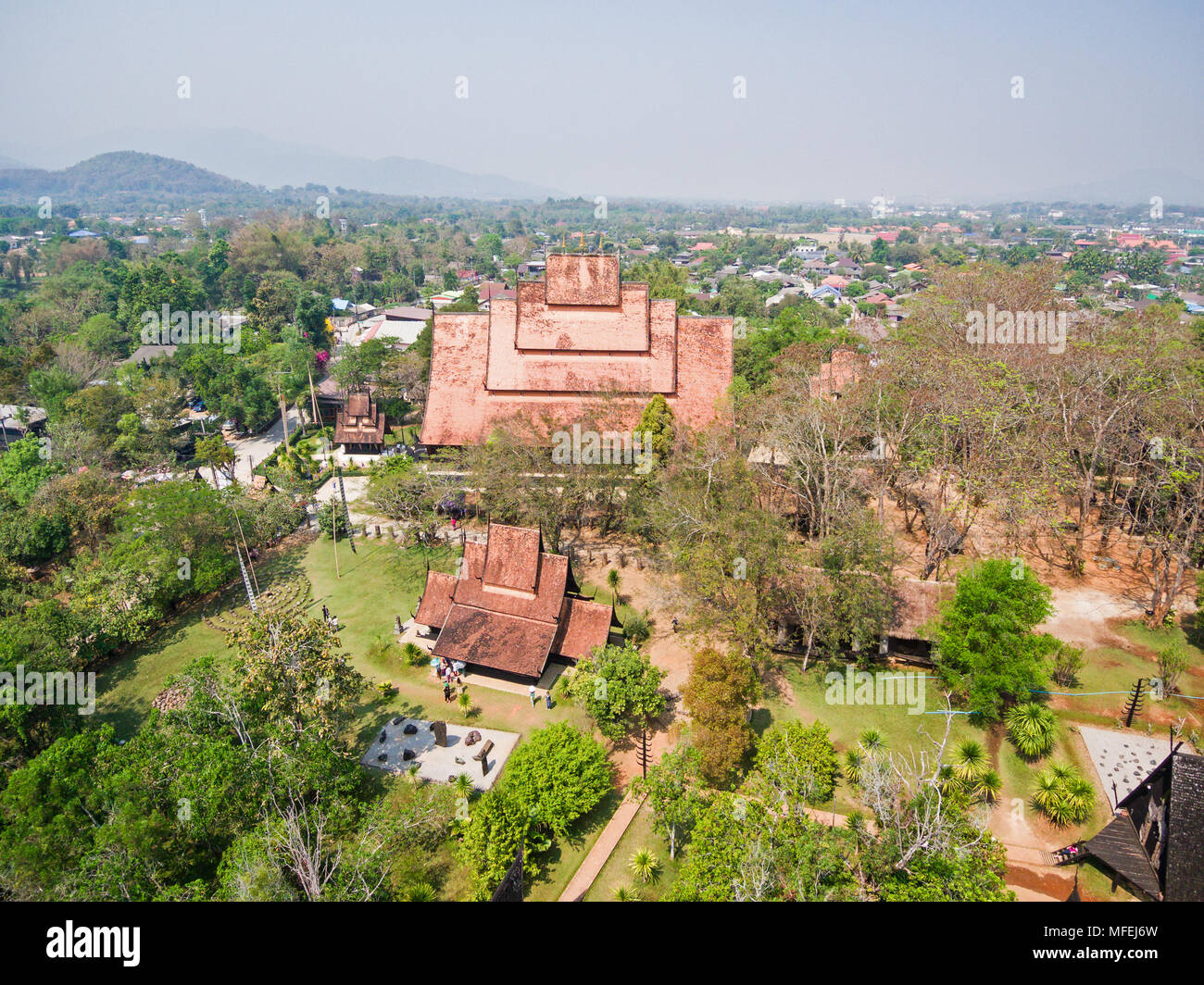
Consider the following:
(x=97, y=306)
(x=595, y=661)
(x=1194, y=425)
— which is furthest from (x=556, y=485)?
(x=97, y=306)

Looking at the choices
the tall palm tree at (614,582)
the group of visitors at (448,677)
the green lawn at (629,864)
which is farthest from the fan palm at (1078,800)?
the group of visitors at (448,677)

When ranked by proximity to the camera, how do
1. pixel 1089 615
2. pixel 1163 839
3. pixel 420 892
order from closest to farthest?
pixel 1163 839 < pixel 420 892 < pixel 1089 615

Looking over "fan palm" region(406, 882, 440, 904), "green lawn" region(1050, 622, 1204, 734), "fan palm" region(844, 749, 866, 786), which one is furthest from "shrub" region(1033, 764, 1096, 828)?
"fan palm" region(406, 882, 440, 904)

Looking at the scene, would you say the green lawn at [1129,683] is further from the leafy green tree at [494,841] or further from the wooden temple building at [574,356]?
the wooden temple building at [574,356]

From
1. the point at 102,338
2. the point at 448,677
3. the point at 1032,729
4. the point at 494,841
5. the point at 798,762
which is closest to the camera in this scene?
the point at 494,841

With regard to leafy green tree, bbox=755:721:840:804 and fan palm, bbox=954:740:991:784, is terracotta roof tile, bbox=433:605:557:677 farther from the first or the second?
fan palm, bbox=954:740:991:784

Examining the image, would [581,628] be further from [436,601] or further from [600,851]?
[600,851]

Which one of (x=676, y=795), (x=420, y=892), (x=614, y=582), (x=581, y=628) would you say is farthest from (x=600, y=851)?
(x=614, y=582)
